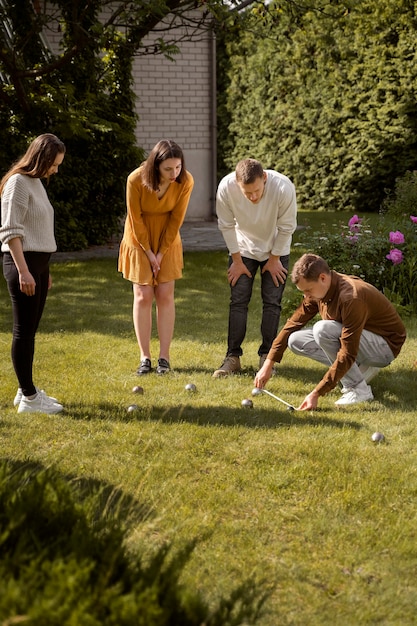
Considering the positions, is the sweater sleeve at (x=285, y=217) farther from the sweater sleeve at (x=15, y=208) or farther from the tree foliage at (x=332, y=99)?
the tree foliage at (x=332, y=99)

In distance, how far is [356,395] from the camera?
15.8 feet

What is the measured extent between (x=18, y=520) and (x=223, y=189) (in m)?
3.44

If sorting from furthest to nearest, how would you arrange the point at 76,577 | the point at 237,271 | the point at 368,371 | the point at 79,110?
the point at 79,110 → the point at 237,271 → the point at 368,371 → the point at 76,577

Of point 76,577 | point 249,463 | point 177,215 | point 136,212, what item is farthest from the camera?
point 177,215

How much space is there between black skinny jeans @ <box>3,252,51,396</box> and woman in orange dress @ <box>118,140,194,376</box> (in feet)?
3.20

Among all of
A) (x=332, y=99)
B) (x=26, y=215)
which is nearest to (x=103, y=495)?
(x=26, y=215)

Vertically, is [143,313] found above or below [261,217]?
below

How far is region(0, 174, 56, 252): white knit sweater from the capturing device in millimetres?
4171

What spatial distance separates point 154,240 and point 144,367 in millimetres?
934

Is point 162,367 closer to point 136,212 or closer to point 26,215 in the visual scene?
point 136,212

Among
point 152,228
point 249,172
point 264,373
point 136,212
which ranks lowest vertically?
point 264,373

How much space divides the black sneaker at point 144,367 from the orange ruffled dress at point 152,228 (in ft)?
1.91

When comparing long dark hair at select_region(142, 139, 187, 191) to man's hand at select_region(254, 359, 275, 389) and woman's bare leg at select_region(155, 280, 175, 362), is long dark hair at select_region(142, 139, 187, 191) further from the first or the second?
man's hand at select_region(254, 359, 275, 389)

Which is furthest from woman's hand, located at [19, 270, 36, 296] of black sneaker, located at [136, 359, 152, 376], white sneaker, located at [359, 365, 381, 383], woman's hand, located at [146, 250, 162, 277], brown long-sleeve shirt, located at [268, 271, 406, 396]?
white sneaker, located at [359, 365, 381, 383]
